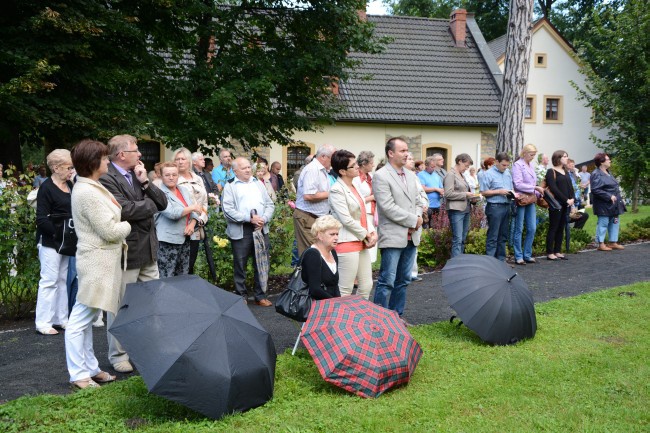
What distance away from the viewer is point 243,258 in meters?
9.30

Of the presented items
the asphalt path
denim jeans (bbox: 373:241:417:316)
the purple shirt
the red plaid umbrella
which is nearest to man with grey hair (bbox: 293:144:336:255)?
the asphalt path

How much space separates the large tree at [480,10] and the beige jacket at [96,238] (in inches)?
1715

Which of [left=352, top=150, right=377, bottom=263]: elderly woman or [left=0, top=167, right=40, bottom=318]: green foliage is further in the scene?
[left=352, top=150, right=377, bottom=263]: elderly woman

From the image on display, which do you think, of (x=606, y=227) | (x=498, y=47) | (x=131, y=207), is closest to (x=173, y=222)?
(x=131, y=207)

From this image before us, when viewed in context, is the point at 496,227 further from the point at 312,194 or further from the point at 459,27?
the point at 459,27

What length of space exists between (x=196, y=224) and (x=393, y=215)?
231cm

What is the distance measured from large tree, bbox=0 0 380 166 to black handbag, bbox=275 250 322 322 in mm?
7978

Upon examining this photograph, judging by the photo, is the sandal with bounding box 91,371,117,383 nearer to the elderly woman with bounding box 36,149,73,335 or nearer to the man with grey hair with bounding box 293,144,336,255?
the elderly woman with bounding box 36,149,73,335

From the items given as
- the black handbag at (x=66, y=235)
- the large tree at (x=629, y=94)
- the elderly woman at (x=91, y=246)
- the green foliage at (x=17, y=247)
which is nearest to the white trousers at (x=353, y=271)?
the elderly woman at (x=91, y=246)

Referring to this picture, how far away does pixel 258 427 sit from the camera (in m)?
4.92

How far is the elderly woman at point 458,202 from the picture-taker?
37.8ft

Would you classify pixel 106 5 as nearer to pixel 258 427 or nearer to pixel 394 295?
pixel 394 295

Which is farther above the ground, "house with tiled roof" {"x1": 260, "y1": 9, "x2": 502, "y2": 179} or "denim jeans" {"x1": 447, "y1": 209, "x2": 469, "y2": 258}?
"house with tiled roof" {"x1": 260, "y1": 9, "x2": 502, "y2": 179}

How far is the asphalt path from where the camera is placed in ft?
20.3
